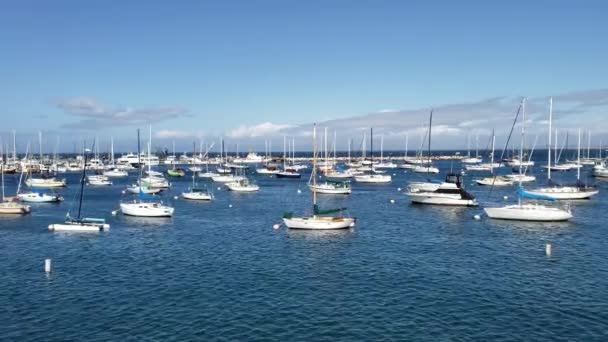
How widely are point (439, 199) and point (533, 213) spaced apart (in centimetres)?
1877

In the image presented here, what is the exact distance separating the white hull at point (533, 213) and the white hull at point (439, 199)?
14.4 m

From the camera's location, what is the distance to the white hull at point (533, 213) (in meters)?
61.9

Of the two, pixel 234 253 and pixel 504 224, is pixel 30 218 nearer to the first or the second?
pixel 234 253

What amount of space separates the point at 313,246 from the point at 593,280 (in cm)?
2387

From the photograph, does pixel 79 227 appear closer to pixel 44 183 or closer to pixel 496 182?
pixel 44 183

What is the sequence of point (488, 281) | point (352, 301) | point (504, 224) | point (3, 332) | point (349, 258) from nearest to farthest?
1. point (3, 332)
2. point (352, 301)
3. point (488, 281)
4. point (349, 258)
5. point (504, 224)

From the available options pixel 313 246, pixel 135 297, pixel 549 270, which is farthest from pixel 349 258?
pixel 135 297

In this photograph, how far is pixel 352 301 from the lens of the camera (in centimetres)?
3183

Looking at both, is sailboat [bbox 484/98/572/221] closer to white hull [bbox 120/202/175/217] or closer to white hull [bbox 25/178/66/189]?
white hull [bbox 120/202/175/217]

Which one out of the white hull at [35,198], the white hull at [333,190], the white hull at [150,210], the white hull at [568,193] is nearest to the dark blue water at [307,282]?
the white hull at [150,210]

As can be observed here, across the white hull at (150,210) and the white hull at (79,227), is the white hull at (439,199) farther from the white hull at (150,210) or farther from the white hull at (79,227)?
the white hull at (79,227)

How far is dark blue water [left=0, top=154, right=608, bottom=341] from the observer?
27.5 meters

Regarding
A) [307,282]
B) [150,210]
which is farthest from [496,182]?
[307,282]

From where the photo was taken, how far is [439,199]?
79562 millimetres
